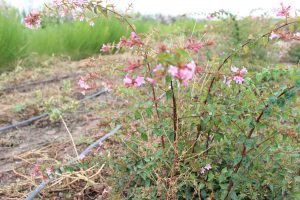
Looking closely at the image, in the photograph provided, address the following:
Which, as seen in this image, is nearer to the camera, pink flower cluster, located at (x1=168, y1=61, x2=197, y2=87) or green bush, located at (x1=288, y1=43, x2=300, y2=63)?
pink flower cluster, located at (x1=168, y1=61, x2=197, y2=87)

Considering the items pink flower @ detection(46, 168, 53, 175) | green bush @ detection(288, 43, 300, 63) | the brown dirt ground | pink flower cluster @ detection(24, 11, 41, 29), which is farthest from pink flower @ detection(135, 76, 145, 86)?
green bush @ detection(288, 43, 300, 63)

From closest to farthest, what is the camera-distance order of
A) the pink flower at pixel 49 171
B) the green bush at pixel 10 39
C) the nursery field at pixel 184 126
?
the nursery field at pixel 184 126
the pink flower at pixel 49 171
the green bush at pixel 10 39

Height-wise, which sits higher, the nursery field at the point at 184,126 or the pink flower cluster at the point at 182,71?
the pink flower cluster at the point at 182,71

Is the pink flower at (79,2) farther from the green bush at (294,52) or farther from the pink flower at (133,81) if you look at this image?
the green bush at (294,52)

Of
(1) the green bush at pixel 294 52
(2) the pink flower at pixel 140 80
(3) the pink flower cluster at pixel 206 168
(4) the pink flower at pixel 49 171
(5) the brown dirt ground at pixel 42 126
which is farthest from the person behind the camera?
(1) the green bush at pixel 294 52

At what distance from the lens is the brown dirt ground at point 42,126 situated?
2.15 metres

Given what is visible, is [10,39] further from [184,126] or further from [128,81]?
[128,81]

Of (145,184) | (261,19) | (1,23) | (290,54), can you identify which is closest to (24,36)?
(1,23)

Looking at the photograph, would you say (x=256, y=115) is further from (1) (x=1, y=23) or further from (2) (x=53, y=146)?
(1) (x=1, y=23)

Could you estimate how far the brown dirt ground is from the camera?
7.07ft

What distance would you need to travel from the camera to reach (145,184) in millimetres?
1749

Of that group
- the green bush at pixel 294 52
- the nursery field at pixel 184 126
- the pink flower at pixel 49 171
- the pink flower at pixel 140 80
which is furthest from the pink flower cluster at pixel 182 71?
the green bush at pixel 294 52

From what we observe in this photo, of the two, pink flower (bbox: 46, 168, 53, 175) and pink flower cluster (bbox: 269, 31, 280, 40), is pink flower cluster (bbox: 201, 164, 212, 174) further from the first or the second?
pink flower (bbox: 46, 168, 53, 175)

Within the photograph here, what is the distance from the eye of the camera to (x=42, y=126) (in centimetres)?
335
